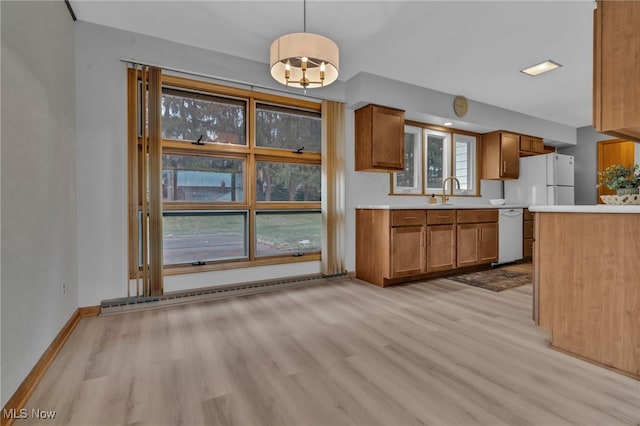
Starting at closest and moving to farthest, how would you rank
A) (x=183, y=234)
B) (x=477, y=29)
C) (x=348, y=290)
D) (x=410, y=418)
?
(x=410, y=418) < (x=477, y=29) < (x=183, y=234) < (x=348, y=290)

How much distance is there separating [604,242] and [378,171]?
8.64ft

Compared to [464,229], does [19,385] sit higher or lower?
lower

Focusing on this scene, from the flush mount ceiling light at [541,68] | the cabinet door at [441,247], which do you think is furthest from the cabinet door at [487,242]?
the flush mount ceiling light at [541,68]

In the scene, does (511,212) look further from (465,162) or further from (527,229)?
(465,162)

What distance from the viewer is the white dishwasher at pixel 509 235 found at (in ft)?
14.7

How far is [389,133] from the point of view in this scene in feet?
12.7

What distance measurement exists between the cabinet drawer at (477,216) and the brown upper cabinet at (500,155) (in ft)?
3.69

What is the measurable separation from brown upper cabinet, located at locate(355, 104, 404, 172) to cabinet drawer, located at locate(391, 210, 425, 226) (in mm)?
693

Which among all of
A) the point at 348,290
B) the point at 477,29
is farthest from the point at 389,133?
the point at 348,290

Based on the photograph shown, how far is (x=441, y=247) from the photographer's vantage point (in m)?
3.80

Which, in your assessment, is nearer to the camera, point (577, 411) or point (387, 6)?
point (577, 411)

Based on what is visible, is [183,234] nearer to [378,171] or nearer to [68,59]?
[68,59]

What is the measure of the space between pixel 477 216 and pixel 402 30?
8.77 feet
